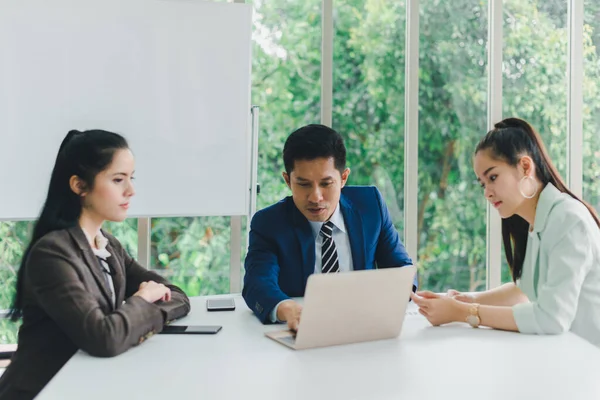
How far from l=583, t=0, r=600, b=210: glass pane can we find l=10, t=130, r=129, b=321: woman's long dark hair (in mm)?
3230

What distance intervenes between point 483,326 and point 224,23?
199cm

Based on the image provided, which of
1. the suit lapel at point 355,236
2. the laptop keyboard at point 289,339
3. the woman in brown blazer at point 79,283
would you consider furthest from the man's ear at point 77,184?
the suit lapel at point 355,236

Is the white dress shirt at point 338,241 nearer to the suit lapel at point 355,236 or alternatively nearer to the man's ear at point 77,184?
the suit lapel at point 355,236

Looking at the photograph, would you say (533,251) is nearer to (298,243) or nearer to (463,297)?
(463,297)

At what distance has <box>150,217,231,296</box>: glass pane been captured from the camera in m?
3.24

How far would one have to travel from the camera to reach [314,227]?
6.90 ft

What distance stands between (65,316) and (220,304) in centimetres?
67

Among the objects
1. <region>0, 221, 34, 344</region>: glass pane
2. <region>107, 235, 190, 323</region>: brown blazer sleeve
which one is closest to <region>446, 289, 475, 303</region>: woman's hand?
<region>107, 235, 190, 323</region>: brown blazer sleeve

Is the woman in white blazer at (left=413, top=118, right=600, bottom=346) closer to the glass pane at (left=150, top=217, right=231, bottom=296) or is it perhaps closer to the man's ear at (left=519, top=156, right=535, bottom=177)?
the man's ear at (left=519, top=156, right=535, bottom=177)

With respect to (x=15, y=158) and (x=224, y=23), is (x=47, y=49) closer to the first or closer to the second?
(x=15, y=158)

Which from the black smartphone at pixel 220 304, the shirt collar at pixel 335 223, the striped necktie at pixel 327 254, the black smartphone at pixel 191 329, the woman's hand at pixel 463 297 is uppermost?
the shirt collar at pixel 335 223

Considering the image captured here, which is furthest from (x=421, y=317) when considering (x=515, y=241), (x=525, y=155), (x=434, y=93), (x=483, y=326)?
(x=434, y=93)

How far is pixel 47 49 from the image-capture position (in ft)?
8.94

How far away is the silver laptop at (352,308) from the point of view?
55.6 inches
